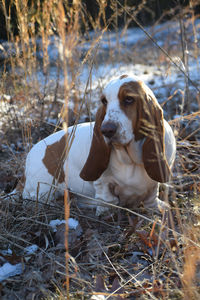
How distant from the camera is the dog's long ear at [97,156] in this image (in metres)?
2.87

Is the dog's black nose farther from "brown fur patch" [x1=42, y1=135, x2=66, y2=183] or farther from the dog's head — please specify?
"brown fur patch" [x1=42, y1=135, x2=66, y2=183]

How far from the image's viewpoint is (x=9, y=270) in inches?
85.0

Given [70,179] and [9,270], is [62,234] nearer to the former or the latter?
[9,270]

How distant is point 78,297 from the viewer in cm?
197

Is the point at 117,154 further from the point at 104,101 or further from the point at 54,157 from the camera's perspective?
the point at 54,157

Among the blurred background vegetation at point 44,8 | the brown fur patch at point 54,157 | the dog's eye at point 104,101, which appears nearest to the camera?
the dog's eye at point 104,101

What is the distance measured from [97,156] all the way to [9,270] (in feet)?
3.51

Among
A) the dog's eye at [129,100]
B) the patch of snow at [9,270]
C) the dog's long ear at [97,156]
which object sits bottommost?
the patch of snow at [9,270]

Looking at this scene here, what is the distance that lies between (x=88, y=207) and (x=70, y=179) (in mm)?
287

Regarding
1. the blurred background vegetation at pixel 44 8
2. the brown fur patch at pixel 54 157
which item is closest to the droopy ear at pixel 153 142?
the brown fur patch at pixel 54 157

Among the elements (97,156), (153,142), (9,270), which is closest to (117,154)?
(97,156)

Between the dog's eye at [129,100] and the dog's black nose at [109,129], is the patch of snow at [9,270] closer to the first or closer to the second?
the dog's black nose at [109,129]

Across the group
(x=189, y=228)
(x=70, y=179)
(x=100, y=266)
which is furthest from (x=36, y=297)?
(x=70, y=179)

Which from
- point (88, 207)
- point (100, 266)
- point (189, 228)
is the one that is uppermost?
point (189, 228)
